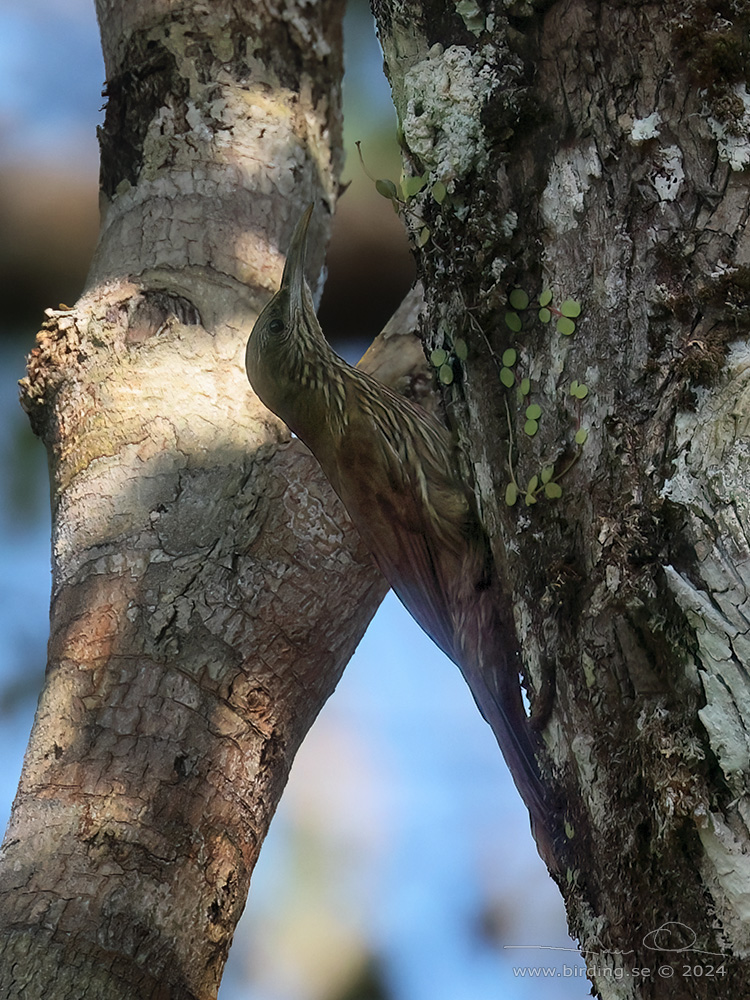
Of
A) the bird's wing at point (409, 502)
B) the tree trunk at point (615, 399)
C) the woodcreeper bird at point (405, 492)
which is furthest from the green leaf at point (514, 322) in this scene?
the bird's wing at point (409, 502)

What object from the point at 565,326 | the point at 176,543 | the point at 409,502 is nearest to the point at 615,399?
the point at 565,326

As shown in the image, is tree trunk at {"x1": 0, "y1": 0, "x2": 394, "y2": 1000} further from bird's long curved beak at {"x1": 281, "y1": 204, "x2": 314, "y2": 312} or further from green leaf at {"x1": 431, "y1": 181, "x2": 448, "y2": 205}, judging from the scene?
green leaf at {"x1": 431, "y1": 181, "x2": 448, "y2": 205}

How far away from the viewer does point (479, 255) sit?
1402mm

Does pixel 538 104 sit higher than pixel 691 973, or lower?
higher

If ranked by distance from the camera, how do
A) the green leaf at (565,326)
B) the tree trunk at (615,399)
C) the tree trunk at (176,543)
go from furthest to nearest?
the tree trunk at (176,543)
the green leaf at (565,326)
the tree trunk at (615,399)

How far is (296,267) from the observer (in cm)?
269

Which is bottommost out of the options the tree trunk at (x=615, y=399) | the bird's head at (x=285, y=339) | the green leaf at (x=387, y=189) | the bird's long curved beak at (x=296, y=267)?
the tree trunk at (x=615, y=399)

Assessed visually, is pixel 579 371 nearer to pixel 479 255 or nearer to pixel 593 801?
pixel 479 255

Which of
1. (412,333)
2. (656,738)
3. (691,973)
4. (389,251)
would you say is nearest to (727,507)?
(656,738)

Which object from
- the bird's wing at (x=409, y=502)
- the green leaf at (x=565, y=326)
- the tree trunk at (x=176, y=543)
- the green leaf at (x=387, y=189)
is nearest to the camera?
the green leaf at (x=565, y=326)

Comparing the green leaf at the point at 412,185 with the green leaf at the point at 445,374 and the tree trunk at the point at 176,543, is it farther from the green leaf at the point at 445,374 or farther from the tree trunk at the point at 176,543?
the tree trunk at the point at 176,543

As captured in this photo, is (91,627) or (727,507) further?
(91,627)

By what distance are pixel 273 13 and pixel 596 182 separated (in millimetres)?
2088

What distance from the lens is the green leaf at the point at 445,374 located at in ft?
5.04
